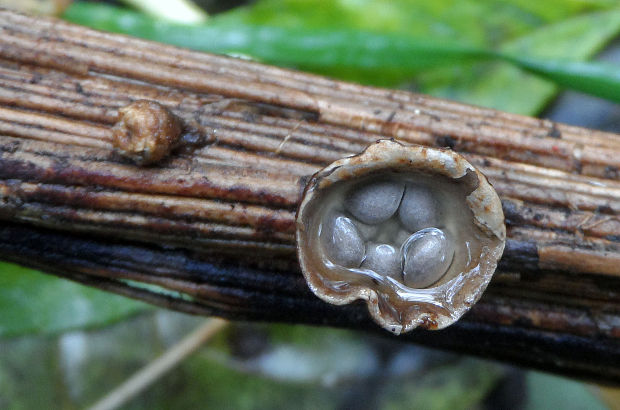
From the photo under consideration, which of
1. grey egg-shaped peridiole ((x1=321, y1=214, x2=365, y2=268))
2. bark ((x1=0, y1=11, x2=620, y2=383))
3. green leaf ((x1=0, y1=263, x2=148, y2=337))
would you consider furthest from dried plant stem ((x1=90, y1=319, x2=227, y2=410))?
grey egg-shaped peridiole ((x1=321, y1=214, x2=365, y2=268))

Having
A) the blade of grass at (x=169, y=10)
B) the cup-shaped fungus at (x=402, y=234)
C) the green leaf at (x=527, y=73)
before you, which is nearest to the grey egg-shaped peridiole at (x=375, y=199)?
the cup-shaped fungus at (x=402, y=234)

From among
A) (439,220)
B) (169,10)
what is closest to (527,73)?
(439,220)

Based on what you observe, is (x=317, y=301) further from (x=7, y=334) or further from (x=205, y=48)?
(x=7, y=334)

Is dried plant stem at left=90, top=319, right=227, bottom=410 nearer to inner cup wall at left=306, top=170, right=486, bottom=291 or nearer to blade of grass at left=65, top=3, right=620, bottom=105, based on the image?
blade of grass at left=65, top=3, right=620, bottom=105

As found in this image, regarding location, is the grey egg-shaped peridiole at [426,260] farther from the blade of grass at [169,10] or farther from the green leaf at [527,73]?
the blade of grass at [169,10]

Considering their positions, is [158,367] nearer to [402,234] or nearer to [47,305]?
[47,305]

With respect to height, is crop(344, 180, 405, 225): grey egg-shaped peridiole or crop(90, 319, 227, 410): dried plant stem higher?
crop(344, 180, 405, 225): grey egg-shaped peridiole
